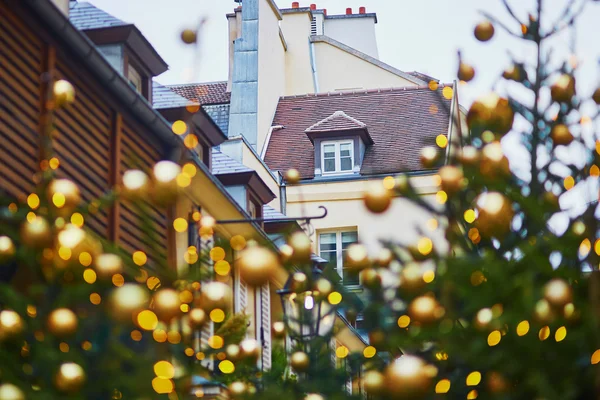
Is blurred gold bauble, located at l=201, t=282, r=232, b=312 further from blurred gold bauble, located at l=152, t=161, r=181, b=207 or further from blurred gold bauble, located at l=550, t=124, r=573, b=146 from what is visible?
blurred gold bauble, located at l=550, t=124, r=573, b=146

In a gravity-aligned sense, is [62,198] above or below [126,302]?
above

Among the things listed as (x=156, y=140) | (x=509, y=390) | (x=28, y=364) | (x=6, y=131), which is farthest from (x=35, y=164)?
(x=509, y=390)

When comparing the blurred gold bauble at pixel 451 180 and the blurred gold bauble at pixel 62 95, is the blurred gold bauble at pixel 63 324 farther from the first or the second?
the blurred gold bauble at pixel 451 180

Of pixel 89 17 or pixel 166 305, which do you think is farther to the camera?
pixel 89 17

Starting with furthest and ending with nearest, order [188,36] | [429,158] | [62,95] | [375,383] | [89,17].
A: [89,17] < [429,158] < [62,95] < [188,36] < [375,383]

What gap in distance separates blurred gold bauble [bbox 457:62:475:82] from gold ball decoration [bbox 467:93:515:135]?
300mm

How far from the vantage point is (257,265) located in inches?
130

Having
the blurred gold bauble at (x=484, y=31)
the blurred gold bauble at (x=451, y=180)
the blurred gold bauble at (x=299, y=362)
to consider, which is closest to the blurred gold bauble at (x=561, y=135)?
the blurred gold bauble at (x=484, y=31)

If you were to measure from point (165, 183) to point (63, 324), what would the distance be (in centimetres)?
65

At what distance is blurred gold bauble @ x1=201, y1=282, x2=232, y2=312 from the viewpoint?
151 inches

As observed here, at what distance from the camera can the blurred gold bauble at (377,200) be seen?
3672 millimetres

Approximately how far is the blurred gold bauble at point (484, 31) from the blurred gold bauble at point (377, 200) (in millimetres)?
1037

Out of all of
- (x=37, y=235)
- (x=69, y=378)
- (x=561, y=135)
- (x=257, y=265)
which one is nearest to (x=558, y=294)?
(x=257, y=265)

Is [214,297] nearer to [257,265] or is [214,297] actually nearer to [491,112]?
[257,265]
